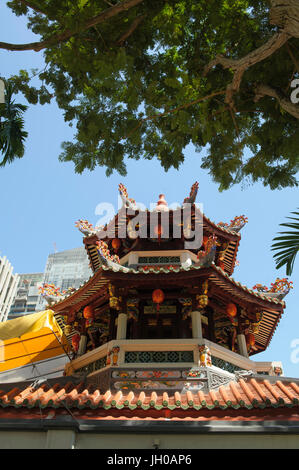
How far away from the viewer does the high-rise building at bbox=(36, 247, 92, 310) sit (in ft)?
253

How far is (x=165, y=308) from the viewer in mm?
11180

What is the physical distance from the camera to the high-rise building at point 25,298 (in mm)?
84875

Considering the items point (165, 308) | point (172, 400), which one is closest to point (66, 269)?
point (165, 308)

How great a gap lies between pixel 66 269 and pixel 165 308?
232ft

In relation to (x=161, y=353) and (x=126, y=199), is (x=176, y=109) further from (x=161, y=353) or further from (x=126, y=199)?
(x=126, y=199)

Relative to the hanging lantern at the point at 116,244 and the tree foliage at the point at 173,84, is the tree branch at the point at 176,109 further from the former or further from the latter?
the hanging lantern at the point at 116,244

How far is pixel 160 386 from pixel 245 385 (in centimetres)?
197

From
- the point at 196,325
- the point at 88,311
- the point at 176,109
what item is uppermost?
the point at 176,109

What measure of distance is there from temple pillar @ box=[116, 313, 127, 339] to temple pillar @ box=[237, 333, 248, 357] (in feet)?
11.6

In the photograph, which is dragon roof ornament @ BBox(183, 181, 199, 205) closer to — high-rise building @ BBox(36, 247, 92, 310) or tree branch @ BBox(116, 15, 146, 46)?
tree branch @ BBox(116, 15, 146, 46)

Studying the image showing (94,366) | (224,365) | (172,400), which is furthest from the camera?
(94,366)

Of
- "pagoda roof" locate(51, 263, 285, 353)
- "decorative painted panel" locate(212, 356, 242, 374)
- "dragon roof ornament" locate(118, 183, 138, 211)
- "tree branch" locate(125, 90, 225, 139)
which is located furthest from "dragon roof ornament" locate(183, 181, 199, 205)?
"tree branch" locate(125, 90, 225, 139)

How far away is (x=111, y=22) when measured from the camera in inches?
251

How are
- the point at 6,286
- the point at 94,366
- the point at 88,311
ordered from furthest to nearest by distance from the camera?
the point at 6,286 < the point at 88,311 < the point at 94,366
